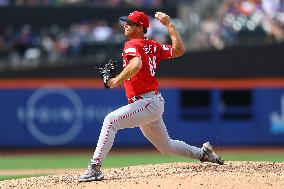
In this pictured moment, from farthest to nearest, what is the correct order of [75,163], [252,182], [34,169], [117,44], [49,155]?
1. [117,44]
2. [49,155]
3. [75,163]
4. [34,169]
5. [252,182]

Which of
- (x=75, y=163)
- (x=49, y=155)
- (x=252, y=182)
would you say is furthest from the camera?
(x=49, y=155)

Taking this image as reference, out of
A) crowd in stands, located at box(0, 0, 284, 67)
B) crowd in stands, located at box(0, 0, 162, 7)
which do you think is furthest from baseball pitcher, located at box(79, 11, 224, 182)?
crowd in stands, located at box(0, 0, 162, 7)

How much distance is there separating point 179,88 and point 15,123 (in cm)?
389

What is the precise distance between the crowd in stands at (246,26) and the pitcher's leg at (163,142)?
961 cm

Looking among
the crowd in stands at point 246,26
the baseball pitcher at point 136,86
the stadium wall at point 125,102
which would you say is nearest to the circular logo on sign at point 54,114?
the stadium wall at point 125,102

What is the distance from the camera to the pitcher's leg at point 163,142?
8.52 m

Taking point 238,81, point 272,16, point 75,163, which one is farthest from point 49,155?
point 272,16

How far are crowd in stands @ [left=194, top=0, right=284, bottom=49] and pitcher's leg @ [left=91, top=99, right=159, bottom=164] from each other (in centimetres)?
1032

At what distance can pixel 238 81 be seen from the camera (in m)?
18.0

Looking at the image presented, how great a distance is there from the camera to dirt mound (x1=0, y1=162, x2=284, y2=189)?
786 centimetres

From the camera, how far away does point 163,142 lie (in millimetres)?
8648

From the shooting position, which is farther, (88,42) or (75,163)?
Result: (88,42)

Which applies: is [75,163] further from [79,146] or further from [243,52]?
[243,52]

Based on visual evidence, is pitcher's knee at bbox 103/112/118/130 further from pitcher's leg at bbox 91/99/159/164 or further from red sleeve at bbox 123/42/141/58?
red sleeve at bbox 123/42/141/58
